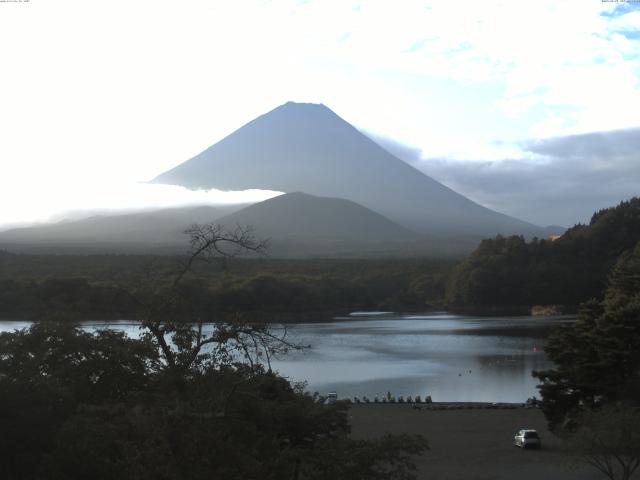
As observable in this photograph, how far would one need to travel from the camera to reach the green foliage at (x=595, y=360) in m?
11.0

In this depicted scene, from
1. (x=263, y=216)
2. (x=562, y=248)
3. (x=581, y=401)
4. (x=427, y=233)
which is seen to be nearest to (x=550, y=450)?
(x=581, y=401)

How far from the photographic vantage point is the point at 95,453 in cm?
479

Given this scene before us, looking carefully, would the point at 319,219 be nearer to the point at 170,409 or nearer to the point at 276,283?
the point at 276,283

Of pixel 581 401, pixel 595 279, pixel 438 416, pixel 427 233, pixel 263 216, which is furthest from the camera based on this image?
pixel 427 233

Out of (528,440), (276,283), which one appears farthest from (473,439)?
(276,283)

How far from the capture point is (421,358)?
1006 inches

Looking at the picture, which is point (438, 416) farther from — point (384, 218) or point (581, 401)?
point (384, 218)

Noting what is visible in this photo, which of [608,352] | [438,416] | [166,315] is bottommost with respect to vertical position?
[438,416]

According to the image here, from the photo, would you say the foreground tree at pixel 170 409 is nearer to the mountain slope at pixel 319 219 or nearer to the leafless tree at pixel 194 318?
the leafless tree at pixel 194 318

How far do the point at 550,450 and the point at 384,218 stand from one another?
86.9m

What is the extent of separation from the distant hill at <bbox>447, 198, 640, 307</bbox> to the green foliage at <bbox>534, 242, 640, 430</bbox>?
116ft

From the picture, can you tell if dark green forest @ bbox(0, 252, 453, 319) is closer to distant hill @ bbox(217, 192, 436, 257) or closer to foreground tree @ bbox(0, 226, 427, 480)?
distant hill @ bbox(217, 192, 436, 257)

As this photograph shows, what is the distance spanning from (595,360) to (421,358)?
14.4 meters

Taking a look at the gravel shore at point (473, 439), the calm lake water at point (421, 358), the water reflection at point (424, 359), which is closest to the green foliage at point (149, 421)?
the gravel shore at point (473, 439)
